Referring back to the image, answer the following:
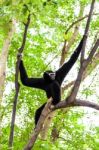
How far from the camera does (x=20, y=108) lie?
17250mm

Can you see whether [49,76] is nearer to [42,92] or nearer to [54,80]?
[54,80]

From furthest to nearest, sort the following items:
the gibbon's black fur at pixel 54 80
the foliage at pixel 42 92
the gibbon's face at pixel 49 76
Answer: the foliage at pixel 42 92 → the gibbon's face at pixel 49 76 → the gibbon's black fur at pixel 54 80

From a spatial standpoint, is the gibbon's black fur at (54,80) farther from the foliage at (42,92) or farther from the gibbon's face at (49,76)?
the foliage at (42,92)

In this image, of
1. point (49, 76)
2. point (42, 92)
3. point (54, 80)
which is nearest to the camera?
point (54, 80)

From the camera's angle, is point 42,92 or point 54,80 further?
point 42,92

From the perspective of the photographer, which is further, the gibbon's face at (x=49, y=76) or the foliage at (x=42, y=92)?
Answer: the foliage at (x=42, y=92)

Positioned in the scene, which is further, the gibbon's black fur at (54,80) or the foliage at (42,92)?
the foliage at (42,92)

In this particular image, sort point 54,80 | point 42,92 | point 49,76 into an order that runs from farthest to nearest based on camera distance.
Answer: point 42,92 → point 49,76 → point 54,80

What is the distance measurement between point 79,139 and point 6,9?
42.7 feet

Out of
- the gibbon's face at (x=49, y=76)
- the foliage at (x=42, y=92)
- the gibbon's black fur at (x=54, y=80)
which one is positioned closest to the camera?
the gibbon's black fur at (x=54, y=80)

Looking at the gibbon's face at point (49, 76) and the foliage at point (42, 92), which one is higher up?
the gibbon's face at point (49, 76)

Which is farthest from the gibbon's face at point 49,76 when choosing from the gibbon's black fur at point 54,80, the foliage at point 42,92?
the foliage at point 42,92

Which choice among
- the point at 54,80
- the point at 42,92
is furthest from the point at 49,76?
the point at 42,92

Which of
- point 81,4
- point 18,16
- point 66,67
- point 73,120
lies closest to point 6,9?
point 18,16
